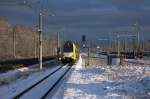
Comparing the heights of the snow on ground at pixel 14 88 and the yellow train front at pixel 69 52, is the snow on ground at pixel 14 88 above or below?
below

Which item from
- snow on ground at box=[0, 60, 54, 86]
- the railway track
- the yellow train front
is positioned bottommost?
the railway track

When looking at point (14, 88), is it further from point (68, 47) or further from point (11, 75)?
point (68, 47)

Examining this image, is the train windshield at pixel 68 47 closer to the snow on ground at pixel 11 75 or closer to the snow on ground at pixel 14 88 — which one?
the snow on ground at pixel 11 75

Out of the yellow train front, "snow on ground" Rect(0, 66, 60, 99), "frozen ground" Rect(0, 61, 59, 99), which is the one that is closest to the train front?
the yellow train front

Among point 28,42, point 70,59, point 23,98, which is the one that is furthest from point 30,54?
point 23,98

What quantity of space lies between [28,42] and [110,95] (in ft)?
387

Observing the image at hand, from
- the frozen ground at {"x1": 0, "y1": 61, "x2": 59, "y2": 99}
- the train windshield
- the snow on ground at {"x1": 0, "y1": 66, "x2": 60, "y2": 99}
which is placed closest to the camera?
the snow on ground at {"x1": 0, "y1": 66, "x2": 60, "y2": 99}

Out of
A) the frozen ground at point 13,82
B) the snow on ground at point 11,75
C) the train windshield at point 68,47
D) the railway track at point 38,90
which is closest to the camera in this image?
the railway track at point 38,90

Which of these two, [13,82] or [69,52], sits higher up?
[69,52]

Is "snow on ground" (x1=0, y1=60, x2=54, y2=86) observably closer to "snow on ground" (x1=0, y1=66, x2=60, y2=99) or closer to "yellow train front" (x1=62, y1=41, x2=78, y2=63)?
"snow on ground" (x1=0, y1=66, x2=60, y2=99)

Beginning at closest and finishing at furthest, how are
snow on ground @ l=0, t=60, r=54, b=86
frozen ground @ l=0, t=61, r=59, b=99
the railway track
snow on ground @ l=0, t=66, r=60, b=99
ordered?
the railway track < snow on ground @ l=0, t=66, r=60, b=99 < frozen ground @ l=0, t=61, r=59, b=99 < snow on ground @ l=0, t=60, r=54, b=86

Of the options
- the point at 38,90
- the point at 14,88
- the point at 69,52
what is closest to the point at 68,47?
the point at 69,52

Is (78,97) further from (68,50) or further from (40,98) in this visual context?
(68,50)

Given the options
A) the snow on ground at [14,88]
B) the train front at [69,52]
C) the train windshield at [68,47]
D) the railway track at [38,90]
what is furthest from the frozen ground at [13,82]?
the train windshield at [68,47]
